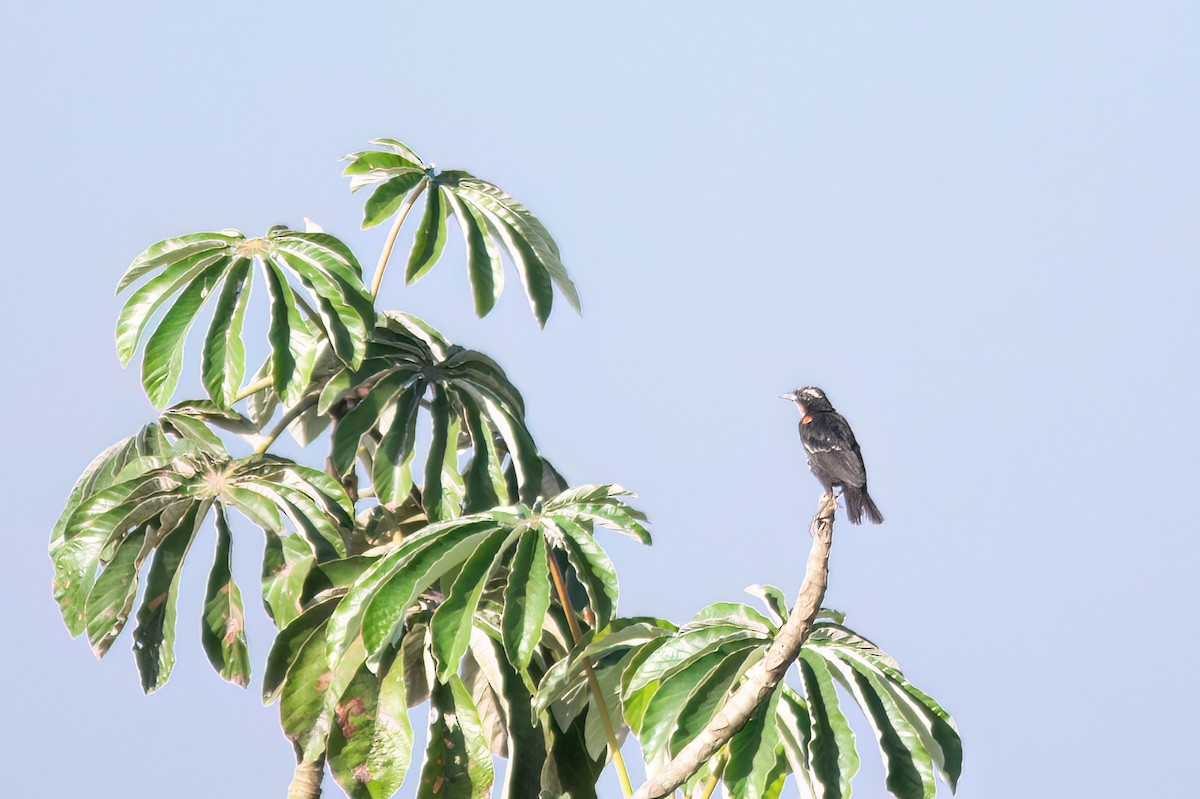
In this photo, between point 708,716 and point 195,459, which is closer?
point 708,716

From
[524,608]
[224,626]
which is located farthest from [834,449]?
[224,626]

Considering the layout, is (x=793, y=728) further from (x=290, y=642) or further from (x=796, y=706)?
(x=290, y=642)

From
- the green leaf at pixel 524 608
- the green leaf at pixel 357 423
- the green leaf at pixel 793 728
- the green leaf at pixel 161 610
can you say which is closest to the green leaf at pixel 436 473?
the green leaf at pixel 357 423

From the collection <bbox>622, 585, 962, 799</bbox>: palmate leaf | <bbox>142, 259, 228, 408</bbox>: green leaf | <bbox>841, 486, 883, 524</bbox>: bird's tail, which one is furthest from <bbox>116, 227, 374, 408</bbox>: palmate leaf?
<bbox>841, 486, 883, 524</bbox>: bird's tail

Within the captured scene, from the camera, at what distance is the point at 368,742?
4.96 m

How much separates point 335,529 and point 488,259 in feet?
5.05

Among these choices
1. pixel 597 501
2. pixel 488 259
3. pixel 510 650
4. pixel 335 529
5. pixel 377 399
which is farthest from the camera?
pixel 488 259

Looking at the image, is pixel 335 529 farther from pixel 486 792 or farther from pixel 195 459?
pixel 486 792

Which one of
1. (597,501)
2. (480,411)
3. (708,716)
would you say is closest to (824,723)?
(708,716)

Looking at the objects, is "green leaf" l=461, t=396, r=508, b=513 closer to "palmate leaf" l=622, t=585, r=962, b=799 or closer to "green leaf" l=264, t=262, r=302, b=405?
"green leaf" l=264, t=262, r=302, b=405

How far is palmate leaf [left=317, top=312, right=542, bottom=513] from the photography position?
5660 millimetres

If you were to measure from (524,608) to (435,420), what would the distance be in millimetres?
1599

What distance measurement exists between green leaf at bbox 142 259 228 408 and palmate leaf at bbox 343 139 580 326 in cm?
85

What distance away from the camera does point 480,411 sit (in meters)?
5.98
